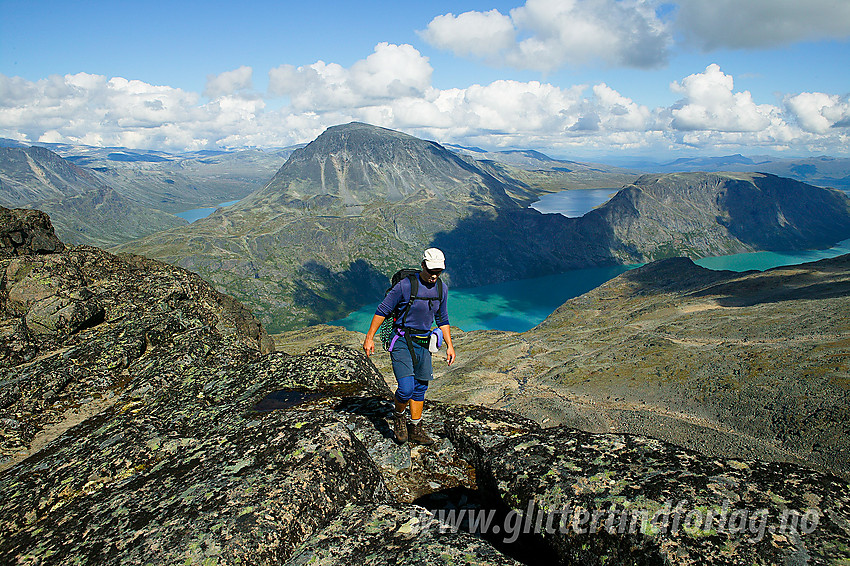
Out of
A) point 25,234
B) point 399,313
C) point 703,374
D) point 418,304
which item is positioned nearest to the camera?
point 418,304

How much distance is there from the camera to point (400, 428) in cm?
1166

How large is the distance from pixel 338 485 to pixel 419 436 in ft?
10.1

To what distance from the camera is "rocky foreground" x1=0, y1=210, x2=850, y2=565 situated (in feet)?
22.5

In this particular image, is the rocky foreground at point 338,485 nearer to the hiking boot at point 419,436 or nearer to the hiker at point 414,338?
Answer: the hiking boot at point 419,436

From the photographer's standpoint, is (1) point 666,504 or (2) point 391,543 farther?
(2) point 391,543

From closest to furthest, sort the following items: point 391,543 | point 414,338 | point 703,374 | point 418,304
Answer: point 391,543
point 418,304
point 414,338
point 703,374

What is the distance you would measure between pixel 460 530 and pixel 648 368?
65.6m

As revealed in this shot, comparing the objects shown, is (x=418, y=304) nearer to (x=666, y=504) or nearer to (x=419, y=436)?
(x=419, y=436)

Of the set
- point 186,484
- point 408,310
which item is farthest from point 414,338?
point 186,484

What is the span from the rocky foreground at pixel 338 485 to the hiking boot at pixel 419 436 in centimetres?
20

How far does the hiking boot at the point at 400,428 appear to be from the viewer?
457 inches

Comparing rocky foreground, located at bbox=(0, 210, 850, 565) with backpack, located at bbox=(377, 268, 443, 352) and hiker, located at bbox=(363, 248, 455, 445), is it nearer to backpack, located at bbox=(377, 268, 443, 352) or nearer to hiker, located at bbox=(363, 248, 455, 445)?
hiker, located at bbox=(363, 248, 455, 445)

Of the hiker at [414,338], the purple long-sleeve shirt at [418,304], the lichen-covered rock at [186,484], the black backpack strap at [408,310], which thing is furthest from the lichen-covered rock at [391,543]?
the purple long-sleeve shirt at [418,304]

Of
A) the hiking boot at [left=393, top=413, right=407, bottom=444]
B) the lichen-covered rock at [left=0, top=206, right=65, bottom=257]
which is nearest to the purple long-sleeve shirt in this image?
the hiking boot at [left=393, top=413, right=407, bottom=444]
